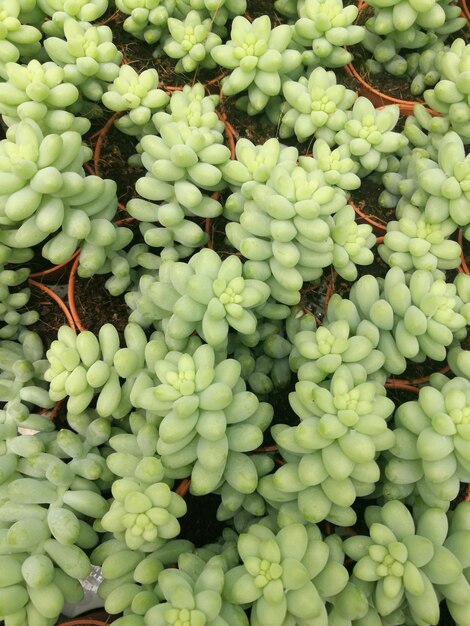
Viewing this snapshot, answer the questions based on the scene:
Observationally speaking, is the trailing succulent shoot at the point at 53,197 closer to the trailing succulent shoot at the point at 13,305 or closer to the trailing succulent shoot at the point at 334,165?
the trailing succulent shoot at the point at 13,305

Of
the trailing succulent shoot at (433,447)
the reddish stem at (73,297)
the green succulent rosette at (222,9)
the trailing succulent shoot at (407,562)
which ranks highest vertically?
the green succulent rosette at (222,9)

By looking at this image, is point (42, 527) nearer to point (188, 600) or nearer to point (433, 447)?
point (188, 600)

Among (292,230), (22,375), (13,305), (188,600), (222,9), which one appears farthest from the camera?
(222,9)

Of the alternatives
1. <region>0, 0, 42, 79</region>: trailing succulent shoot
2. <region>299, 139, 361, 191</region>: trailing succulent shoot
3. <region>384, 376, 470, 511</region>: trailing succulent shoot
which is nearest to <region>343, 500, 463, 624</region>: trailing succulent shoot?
<region>384, 376, 470, 511</region>: trailing succulent shoot

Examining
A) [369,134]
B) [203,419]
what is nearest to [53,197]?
[203,419]

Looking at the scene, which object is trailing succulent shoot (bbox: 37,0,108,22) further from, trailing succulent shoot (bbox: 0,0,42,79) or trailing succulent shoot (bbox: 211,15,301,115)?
trailing succulent shoot (bbox: 211,15,301,115)

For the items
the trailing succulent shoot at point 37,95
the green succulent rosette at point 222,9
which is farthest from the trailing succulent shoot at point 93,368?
the green succulent rosette at point 222,9
